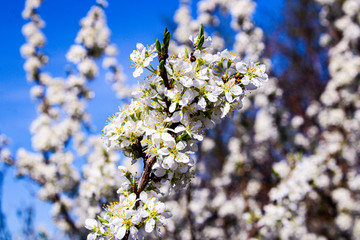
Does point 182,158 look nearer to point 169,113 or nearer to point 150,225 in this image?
point 169,113

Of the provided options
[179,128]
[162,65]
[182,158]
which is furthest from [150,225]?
[162,65]

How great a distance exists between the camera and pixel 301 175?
4305 mm

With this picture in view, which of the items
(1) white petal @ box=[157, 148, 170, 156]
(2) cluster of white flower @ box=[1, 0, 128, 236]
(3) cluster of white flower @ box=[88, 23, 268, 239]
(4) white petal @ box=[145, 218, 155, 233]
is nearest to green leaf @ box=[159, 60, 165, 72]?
(3) cluster of white flower @ box=[88, 23, 268, 239]

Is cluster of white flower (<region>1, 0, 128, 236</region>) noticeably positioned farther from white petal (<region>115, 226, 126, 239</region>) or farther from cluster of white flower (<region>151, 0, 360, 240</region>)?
white petal (<region>115, 226, 126, 239</region>)

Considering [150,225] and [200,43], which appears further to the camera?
[200,43]

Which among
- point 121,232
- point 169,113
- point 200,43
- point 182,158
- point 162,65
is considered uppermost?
point 200,43

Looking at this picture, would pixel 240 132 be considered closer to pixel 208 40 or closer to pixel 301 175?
pixel 301 175

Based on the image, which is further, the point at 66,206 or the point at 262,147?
the point at 262,147

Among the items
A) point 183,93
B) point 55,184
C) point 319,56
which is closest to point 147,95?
point 183,93

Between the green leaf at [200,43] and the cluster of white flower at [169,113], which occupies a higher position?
the green leaf at [200,43]

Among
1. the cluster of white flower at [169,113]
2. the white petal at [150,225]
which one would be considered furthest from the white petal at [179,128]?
the white petal at [150,225]

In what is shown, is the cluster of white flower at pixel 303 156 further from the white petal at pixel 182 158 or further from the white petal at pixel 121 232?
the white petal at pixel 182 158

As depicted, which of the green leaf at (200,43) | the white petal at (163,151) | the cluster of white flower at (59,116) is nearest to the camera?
the white petal at (163,151)

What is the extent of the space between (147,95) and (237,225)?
7850 mm
